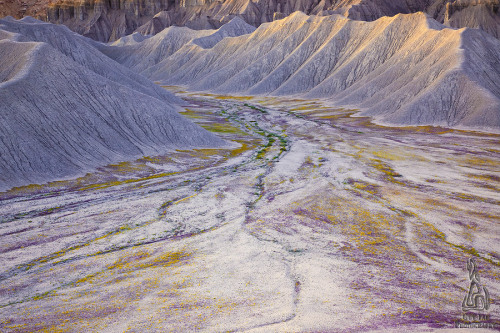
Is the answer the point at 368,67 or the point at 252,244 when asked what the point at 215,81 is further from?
the point at 252,244

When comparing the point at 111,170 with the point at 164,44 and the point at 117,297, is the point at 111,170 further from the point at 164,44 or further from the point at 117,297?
the point at 164,44

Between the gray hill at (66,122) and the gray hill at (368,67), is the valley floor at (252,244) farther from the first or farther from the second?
the gray hill at (368,67)

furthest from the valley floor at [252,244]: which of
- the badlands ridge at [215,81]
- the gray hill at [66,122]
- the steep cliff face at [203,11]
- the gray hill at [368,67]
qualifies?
the steep cliff face at [203,11]

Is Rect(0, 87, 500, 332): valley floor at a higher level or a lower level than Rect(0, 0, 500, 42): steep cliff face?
lower

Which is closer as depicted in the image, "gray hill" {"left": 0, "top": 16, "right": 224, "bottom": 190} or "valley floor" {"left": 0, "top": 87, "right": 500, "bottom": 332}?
"valley floor" {"left": 0, "top": 87, "right": 500, "bottom": 332}

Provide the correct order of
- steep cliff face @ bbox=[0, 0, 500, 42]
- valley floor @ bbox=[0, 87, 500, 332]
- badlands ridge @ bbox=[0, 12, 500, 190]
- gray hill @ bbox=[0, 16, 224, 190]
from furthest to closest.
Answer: steep cliff face @ bbox=[0, 0, 500, 42] < badlands ridge @ bbox=[0, 12, 500, 190] < gray hill @ bbox=[0, 16, 224, 190] < valley floor @ bbox=[0, 87, 500, 332]

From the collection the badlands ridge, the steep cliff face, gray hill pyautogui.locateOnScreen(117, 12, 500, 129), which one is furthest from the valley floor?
the steep cliff face

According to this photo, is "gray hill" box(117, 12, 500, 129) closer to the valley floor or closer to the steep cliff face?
the valley floor
